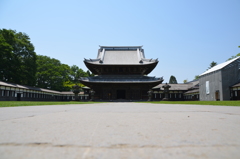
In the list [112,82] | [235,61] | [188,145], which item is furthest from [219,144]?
[235,61]

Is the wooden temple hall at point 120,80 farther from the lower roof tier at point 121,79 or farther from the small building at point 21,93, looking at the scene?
the small building at point 21,93

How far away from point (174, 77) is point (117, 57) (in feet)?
157

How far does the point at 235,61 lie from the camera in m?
28.2

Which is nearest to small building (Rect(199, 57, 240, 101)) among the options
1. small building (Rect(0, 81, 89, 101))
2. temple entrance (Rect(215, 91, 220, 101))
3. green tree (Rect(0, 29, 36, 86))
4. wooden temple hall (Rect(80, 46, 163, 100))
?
temple entrance (Rect(215, 91, 220, 101))

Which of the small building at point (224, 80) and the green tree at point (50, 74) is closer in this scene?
the small building at point (224, 80)

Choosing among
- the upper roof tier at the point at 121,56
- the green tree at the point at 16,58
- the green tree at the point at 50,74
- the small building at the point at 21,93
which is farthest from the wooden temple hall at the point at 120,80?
the green tree at the point at 50,74

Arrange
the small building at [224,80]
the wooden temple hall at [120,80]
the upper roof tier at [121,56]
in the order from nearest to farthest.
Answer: the small building at [224,80]
the wooden temple hall at [120,80]
the upper roof tier at [121,56]

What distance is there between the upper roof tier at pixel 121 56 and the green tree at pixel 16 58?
14.7m

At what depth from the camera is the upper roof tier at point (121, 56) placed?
102 ft

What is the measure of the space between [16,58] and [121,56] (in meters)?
20.8

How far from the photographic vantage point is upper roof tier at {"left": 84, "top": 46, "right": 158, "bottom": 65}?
31.2 m

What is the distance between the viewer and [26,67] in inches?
1436

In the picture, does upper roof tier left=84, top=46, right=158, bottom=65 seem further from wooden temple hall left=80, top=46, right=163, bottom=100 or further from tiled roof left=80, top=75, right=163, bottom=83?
tiled roof left=80, top=75, right=163, bottom=83

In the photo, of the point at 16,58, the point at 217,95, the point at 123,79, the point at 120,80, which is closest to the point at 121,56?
the point at 123,79
